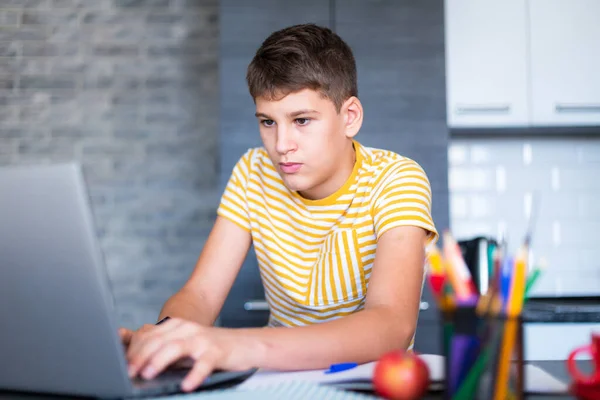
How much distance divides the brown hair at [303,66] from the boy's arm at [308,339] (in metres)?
0.39

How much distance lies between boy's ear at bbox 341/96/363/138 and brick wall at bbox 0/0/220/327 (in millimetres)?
1560

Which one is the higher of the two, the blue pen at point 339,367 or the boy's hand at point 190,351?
the boy's hand at point 190,351

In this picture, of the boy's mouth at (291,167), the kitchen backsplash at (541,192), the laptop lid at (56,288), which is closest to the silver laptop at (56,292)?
the laptop lid at (56,288)

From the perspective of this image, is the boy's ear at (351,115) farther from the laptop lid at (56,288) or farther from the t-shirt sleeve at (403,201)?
the laptop lid at (56,288)

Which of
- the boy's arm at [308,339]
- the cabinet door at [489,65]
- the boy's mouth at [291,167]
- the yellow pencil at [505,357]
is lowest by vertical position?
the boy's arm at [308,339]

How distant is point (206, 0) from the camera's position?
2977mm

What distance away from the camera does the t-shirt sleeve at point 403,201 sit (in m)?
1.21

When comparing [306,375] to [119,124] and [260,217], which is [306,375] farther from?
[119,124]

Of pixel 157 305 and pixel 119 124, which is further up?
pixel 119 124

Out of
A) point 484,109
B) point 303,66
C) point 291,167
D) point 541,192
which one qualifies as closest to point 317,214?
point 291,167

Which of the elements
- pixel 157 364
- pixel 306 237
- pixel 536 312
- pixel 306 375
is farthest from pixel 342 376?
pixel 536 312

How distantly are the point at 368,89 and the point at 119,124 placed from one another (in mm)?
1254

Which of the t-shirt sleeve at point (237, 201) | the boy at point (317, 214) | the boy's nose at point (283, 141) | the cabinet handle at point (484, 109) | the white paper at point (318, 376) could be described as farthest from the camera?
the cabinet handle at point (484, 109)

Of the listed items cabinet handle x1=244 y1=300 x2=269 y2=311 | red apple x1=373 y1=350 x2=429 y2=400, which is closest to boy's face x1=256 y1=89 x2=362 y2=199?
red apple x1=373 y1=350 x2=429 y2=400
